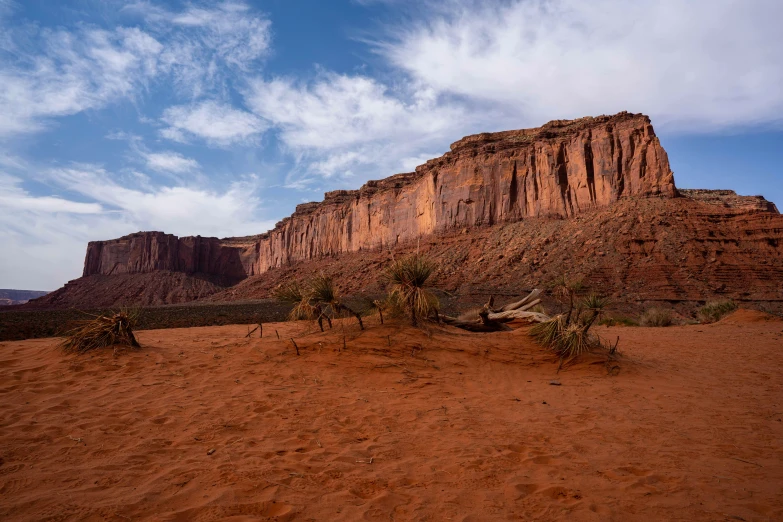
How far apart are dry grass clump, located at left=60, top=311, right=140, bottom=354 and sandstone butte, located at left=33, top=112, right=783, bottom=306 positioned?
15.8m

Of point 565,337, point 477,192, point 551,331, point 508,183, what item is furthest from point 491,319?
point 477,192

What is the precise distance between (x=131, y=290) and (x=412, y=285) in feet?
294

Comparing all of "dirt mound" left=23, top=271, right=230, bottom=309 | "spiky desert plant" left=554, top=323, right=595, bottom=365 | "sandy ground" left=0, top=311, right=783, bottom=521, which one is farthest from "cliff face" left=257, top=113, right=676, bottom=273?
"sandy ground" left=0, top=311, right=783, bottom=521

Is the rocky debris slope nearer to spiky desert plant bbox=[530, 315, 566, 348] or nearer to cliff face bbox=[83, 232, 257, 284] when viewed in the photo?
spiky desert plant bbox=[530, 315, 566, 348]

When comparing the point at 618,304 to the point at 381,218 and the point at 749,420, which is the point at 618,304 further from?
the point at 381,218

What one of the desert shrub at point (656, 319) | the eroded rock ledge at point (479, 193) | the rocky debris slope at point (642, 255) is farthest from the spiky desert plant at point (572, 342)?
the eroded rock ledge at point (479, 193)

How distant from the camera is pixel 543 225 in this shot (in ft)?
138

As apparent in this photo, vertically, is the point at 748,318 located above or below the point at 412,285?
below

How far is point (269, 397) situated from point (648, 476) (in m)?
4.74

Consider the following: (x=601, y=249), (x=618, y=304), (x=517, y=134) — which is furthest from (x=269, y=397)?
(x=517, y=134)

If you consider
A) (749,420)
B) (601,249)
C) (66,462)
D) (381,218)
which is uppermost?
(381,218)

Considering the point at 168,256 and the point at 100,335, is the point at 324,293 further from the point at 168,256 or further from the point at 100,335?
the point at 168,256

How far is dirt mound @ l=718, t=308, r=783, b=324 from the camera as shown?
14961 mm

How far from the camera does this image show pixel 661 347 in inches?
418
